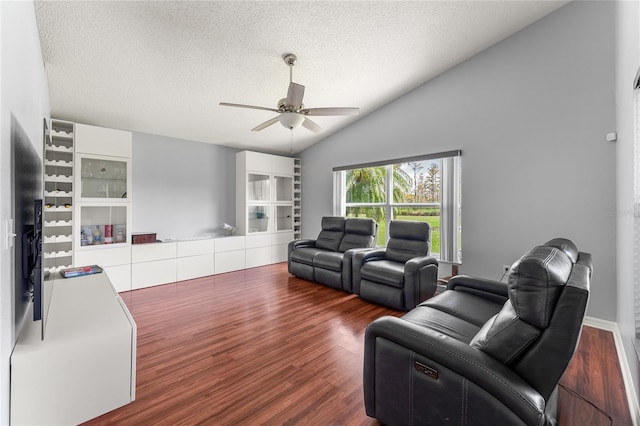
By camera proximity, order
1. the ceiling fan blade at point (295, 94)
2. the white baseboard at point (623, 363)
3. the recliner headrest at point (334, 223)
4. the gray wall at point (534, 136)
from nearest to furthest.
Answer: the white baseboard at point (623, 363), the ceiling fan blade at point (295, 94), the gray wall at point (534, 136), the recliner headrest at point (334, 223)

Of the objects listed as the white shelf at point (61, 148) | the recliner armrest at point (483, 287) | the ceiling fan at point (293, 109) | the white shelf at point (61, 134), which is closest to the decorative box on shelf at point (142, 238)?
the white shelf at point (61, 148)

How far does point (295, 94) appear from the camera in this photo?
2.72 metres

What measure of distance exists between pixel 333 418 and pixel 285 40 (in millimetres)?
3219

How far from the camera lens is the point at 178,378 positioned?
199 cm

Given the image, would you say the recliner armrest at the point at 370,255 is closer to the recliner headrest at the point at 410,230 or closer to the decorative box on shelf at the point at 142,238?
the recliner headrest at the point at 410,230

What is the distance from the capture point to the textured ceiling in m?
2.41

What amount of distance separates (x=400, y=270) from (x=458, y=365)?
207 centimetres

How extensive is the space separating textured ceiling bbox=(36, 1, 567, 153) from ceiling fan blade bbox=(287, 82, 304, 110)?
583mm

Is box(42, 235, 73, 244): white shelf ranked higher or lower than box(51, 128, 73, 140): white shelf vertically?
lower

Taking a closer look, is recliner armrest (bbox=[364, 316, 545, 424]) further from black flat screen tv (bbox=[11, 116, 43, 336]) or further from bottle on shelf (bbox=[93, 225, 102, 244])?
bottle on shelf (bbox=[93, 225, 102, 244])

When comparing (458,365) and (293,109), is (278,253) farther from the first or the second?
(458,365)

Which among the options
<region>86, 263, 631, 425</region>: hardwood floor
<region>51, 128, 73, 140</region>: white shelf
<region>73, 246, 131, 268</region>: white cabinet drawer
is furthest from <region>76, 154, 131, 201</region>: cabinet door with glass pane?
<region>86, 263, 631, 425</region>: hardwood floor

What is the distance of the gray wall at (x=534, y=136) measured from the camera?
281 cm

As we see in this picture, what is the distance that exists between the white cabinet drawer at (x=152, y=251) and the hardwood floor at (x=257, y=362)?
64 centimetres
